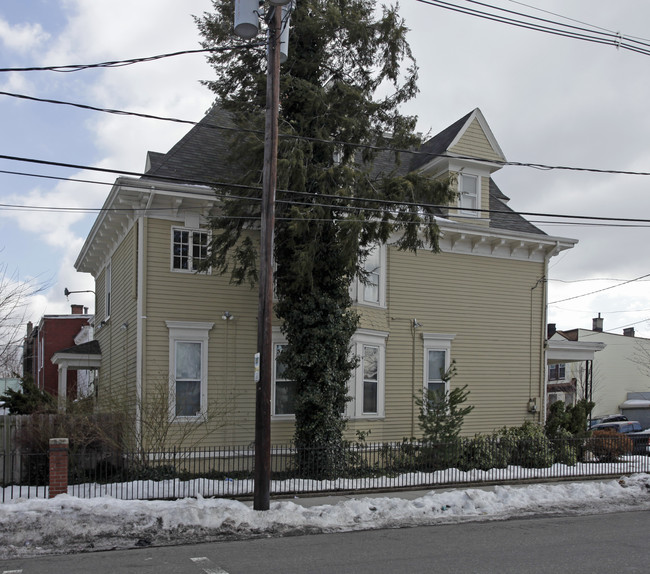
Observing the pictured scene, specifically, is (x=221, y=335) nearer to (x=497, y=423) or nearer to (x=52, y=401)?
(x=52, y=401)

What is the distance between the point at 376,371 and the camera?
18.4 meters

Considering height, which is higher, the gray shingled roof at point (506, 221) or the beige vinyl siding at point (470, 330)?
the gray shingled roof at point (506, 221)

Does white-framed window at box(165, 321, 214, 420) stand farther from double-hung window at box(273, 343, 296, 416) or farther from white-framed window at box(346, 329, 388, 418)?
white-framed window at box(346, 329, 388, 418)

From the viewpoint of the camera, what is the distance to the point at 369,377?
1819 centimetres

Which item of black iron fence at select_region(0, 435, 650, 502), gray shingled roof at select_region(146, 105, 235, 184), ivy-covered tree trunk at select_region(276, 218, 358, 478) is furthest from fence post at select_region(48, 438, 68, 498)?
gray shingled roof at select_region(146, 105, 235, 184)

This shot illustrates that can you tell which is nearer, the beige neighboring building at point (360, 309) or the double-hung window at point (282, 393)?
the beige neighboring building at point (360, 309)

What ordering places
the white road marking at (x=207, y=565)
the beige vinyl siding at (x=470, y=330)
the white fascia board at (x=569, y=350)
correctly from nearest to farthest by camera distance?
the white road marking at (x=207, y=565), the beige vinyl siding at (x=470, y=330), the white fascia board at (x=569, y=350)

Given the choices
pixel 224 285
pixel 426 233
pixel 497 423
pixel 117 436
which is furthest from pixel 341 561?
pixel 497 423

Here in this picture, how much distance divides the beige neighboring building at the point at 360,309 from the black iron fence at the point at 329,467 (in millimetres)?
1107

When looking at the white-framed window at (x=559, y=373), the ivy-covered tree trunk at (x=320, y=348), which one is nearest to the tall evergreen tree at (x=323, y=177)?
the ivy-covered tree trunk at (x=320, y=348)

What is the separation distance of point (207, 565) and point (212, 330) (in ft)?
28.6

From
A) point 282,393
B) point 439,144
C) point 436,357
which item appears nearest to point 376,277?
point 436,357

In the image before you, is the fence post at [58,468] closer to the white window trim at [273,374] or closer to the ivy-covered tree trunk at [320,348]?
the ivy-covered tree trunk at [320,348]

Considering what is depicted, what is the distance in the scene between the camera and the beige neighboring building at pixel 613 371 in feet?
175
